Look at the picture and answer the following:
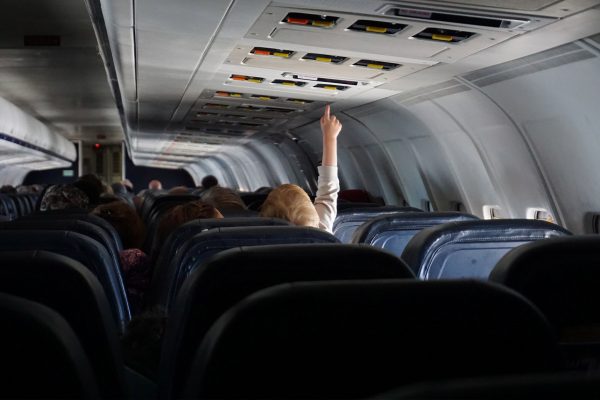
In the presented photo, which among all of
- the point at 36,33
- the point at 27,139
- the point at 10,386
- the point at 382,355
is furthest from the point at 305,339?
the point at 27,139

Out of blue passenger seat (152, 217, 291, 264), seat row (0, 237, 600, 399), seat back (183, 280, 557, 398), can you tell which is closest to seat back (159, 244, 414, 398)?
seat row (0, 237, 600, 399)

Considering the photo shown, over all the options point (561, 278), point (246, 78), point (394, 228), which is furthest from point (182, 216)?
point (246, 78)

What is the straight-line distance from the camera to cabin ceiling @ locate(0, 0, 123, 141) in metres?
8.70

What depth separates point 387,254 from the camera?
2088mm

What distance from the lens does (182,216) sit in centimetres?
489

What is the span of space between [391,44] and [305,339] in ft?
17.0

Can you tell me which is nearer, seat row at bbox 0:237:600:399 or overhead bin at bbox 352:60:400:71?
seat row at bbox 0:237:600:399

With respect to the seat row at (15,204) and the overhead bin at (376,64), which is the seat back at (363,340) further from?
the seat row at (15,204)

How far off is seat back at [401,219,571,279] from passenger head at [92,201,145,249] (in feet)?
9.06

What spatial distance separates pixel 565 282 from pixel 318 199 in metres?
3.33

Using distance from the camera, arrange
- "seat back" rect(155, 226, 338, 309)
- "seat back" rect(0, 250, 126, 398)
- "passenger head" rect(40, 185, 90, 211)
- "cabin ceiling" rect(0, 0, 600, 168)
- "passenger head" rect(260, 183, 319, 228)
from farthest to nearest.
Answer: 1. "passenger head" rect(40, 185, 90, 211)
2. "cabin ceiling" rect(0, 0, 600, 168)
3. "passenger head" rect(260, 183, 319, 228)
4. "seat back" rect(155, 226, 338, 309)
5. "seat back" rect(0, 250, 126, 398)

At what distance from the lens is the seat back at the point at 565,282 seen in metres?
2.23

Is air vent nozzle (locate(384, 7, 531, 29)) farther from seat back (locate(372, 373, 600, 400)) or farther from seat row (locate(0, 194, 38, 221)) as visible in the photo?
seat row (locate(0, 194, 38, 221))

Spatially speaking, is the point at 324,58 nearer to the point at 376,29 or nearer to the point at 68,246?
the point at 376,29
